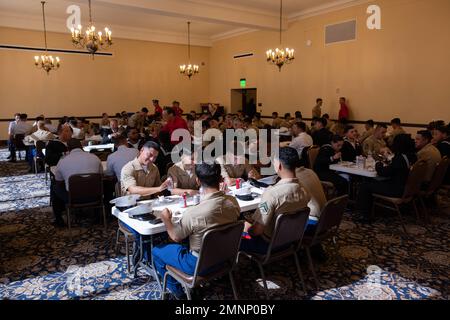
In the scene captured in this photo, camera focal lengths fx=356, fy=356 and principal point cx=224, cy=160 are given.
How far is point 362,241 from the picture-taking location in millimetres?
4449

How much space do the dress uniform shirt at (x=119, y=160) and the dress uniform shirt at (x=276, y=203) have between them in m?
2.56

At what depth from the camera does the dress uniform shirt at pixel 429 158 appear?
5.26 metres

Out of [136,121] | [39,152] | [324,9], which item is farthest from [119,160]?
[324,9]

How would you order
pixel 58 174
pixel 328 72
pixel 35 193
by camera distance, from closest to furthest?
pixel 58 174 < pixel 35 193 < pixel 328 72

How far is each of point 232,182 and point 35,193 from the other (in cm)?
435

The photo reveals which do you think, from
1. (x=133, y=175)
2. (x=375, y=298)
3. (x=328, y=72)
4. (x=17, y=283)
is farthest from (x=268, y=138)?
(x=17, y=283)

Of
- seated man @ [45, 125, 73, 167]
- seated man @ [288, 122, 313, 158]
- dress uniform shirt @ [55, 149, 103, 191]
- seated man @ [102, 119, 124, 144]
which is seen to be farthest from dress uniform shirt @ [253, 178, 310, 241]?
seated man @ [102, 119, 124, 144]

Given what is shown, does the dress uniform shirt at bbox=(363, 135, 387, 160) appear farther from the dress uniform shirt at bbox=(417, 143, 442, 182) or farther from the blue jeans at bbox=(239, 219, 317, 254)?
the blue jeans at bbox=(239, 219, 317, 254)

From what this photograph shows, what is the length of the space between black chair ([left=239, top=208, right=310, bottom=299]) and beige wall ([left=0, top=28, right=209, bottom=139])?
40.0ft

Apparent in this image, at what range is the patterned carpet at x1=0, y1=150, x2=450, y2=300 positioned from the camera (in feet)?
10.8

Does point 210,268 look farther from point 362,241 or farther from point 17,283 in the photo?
point 362,241

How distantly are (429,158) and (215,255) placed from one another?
4161 mm

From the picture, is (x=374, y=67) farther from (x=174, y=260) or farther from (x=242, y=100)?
(x=174, y=260)

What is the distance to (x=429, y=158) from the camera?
528cm
